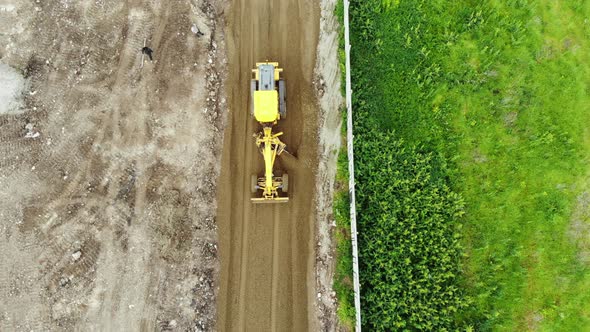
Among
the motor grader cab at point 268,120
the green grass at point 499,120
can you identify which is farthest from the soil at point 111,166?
the green grass at point 499,120

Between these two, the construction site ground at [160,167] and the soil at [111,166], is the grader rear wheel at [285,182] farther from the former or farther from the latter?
the soil at [111,166]

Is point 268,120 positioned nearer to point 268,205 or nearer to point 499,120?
point 268,205

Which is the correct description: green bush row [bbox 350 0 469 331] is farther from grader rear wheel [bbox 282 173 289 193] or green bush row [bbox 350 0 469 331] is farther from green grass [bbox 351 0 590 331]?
→ grader rear wheel [bbox 282 173 289 193]

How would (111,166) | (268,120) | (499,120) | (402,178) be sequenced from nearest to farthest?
(268,120) → (402,178) → (111,166) → (499,120)

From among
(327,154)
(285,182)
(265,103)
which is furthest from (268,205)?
(265,103)

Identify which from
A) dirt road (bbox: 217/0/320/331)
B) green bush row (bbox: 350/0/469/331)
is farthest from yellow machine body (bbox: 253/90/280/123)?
green bush row (bbox: 350/0/469/331)

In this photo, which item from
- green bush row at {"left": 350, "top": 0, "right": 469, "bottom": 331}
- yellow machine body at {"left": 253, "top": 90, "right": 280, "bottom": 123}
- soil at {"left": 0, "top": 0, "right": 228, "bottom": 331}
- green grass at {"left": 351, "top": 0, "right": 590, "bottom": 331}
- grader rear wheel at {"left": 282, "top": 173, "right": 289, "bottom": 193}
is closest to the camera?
green bush row at {"left": 350, "top": 0, "right": 469, "bottom": 331}
